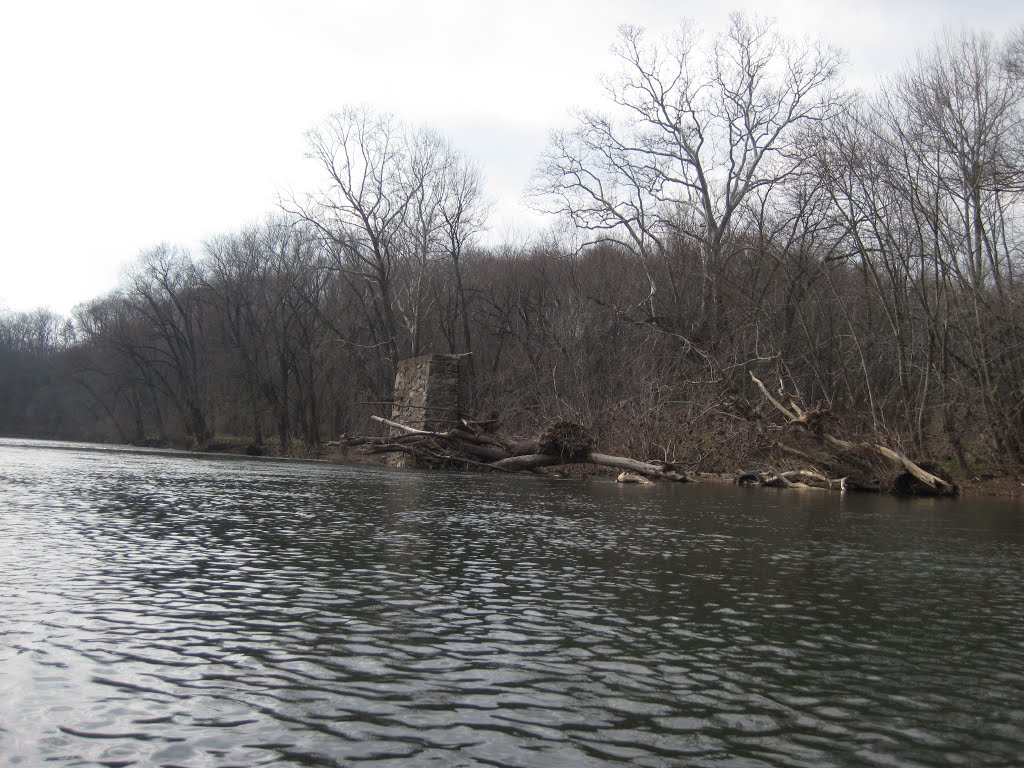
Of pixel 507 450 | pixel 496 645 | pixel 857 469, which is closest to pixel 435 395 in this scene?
pixel 507 450

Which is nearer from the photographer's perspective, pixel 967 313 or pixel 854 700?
pixel 854 700

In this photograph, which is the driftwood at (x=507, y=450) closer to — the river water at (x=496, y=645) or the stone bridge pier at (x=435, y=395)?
the stone bridge pier at (x=435, y=395)

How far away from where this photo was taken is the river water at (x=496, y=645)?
3875 millimetres

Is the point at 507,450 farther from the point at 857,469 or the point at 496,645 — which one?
the point at 496,645

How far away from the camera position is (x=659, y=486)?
71.4ft

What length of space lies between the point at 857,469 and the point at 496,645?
18642 mm

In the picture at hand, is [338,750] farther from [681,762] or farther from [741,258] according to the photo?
[741,258]

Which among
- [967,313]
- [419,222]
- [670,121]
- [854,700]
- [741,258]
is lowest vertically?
[854,700]

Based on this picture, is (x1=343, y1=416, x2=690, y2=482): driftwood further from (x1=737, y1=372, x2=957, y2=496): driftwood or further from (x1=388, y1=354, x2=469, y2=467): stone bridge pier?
(x1=737, y1=372, x2=957, y2=496): driftwood

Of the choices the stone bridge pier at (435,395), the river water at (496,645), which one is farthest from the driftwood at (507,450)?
the river water at (496,645)

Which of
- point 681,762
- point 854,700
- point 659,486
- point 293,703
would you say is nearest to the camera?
point 681,762

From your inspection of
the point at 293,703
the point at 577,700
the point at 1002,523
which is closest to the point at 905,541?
the point at 1002,523

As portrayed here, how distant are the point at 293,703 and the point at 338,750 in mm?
696

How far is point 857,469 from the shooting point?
21797 mm
